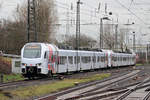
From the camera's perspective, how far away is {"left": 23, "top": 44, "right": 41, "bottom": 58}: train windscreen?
2664 cm

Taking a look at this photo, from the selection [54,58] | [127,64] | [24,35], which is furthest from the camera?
[127,64]

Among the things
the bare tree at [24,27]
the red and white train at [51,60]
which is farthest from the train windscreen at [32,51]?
the bare tree at [24,27]

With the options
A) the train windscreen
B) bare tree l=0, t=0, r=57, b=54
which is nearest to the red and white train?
the train windscreen

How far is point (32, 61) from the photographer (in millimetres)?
26359

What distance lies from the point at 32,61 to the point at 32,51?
103 centimetres

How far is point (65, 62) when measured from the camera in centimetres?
3222

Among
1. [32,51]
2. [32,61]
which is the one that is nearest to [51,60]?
[32,51]

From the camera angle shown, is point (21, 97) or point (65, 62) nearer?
point (21, 97)

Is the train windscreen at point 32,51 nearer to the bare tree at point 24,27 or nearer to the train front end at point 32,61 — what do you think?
the train front end at point 32,61

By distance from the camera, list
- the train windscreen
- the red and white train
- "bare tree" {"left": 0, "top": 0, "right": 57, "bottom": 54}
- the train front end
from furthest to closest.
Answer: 1. "bare tree" {"left": 0, "top": 0, "right": 57, "bottom": 54}
2. the train windscreen
3. the red and white train
4. the train front end

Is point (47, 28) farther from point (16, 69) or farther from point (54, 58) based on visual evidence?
point (54, 58)

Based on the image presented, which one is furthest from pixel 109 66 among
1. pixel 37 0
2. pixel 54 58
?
pixel 54 58

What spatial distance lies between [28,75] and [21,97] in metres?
11.7

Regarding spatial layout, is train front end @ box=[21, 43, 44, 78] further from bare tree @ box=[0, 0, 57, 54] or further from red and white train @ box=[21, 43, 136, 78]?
bare tree @ box=[0, 0, 57, 54]
